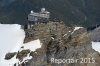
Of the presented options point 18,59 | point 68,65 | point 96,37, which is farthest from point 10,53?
point 96,37

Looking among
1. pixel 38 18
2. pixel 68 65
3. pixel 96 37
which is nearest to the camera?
pixel 68 65

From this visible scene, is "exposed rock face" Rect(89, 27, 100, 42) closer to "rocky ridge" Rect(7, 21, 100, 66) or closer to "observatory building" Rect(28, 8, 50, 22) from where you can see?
"observatory building" Rect(28, 8, 50, 22)

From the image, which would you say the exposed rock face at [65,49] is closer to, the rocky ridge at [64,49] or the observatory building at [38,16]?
the rocky ridge at [64,49]

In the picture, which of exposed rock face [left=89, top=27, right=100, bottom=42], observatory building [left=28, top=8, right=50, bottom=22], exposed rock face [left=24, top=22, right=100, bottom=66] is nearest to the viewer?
exposed rock face [left=24, top=22, right=100, bottom=66]

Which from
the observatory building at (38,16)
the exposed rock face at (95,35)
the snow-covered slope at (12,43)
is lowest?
the exposed rock face at (95,35)

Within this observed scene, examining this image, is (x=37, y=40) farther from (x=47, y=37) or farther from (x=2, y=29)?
(x=2, y=29)

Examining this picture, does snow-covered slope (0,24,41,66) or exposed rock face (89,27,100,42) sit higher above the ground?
snow-covered slope (0,24,41,66)

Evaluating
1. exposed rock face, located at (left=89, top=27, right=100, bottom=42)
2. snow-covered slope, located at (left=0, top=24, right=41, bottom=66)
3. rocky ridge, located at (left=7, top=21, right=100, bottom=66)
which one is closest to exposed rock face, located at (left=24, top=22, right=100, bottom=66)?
rocky ridge, located at (left=7, top=21, right=100, bottom=66)

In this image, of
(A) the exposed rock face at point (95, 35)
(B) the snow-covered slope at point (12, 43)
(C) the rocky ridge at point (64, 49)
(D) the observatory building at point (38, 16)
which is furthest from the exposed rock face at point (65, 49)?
(A) the exposed rock face at point (95, 35)

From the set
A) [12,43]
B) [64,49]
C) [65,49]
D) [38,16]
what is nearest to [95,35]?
[38,16]
